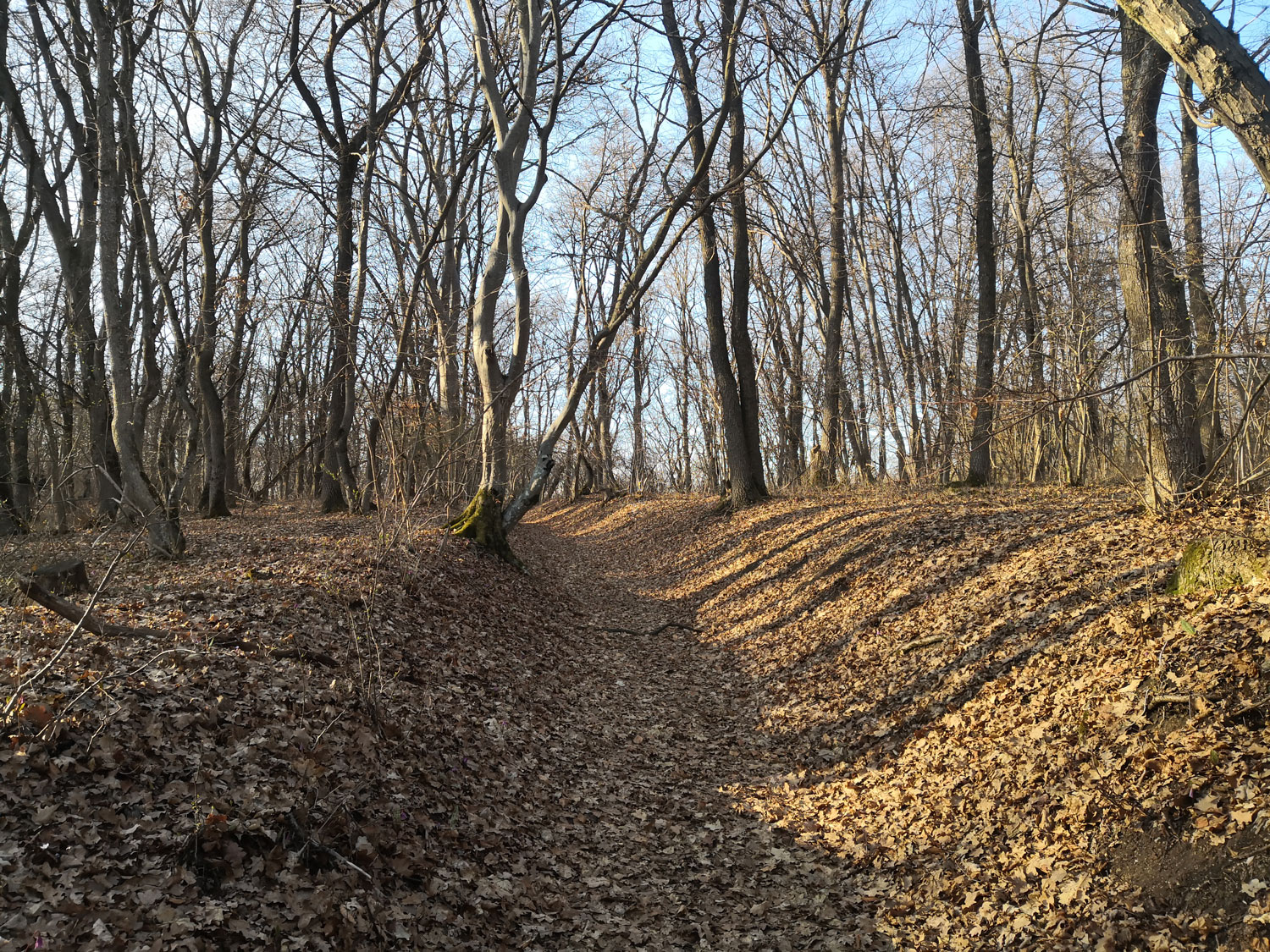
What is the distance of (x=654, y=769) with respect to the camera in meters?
6.43

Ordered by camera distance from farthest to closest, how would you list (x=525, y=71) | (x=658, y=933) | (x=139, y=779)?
(x=525, y=71)
(x=658, y=933)
(x=139, y=779)

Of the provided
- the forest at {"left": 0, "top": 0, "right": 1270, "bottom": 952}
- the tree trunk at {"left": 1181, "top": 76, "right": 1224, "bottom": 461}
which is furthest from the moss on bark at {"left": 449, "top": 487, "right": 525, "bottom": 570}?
the tree trunk at {"left": 1181, "top": 76, "right": 1224, "bottom": 461}

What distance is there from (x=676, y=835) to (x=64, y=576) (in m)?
6.78

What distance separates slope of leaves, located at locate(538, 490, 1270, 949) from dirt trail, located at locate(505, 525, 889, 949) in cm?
22

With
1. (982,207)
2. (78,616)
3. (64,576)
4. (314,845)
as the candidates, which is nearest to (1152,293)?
(982,207)

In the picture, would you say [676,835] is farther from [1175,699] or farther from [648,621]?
[648,621]

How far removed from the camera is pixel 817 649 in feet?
28.0

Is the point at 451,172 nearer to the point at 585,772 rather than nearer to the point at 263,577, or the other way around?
the point at 263,577

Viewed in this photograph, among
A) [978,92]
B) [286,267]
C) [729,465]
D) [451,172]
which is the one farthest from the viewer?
[286,267]

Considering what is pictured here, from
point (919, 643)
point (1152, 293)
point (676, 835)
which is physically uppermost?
point (1152, 293)

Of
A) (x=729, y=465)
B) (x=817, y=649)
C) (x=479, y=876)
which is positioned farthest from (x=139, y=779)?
(x=729, y=465)

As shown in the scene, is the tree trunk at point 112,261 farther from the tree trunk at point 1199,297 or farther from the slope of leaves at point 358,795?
the tree trunk at point 1199,297

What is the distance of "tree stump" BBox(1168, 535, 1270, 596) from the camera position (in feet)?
17.4

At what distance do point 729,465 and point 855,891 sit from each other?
12688 millimetres
